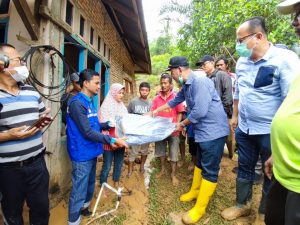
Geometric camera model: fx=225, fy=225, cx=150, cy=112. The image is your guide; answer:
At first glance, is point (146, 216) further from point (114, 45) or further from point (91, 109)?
point (114, 45)

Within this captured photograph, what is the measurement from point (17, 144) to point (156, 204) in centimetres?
208

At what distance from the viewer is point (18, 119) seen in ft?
6.35

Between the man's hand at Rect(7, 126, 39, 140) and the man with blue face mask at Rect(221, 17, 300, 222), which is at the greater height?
the man with blue face mask at Rect(221, 17, 300, 222)

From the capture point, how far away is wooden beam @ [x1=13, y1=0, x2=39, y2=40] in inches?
86.9

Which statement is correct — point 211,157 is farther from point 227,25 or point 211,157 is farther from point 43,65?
Result: point 227,25

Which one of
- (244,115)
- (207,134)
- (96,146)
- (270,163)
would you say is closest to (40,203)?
(96,146)

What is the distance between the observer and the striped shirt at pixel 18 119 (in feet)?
6.16

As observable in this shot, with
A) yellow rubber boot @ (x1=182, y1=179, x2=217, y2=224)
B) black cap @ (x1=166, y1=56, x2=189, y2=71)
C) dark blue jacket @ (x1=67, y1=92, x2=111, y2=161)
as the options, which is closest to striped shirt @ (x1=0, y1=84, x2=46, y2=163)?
dark blue jacket @ (x1=67, y1=92, x2=111, y2=161)

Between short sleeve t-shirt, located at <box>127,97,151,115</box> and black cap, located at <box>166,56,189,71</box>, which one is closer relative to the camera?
black cap, located at <box>166,56,189,71</box>

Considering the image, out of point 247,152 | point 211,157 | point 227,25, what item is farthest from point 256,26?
point 227,25

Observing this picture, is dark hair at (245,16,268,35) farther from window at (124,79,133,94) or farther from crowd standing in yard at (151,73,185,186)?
window at (124,79,133,94)

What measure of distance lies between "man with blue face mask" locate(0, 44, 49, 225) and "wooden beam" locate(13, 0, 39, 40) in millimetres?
510

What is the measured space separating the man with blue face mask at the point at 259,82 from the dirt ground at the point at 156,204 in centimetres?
69

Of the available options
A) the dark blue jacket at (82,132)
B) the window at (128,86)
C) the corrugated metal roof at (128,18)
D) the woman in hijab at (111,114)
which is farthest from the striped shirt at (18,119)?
the window at (128,86)
